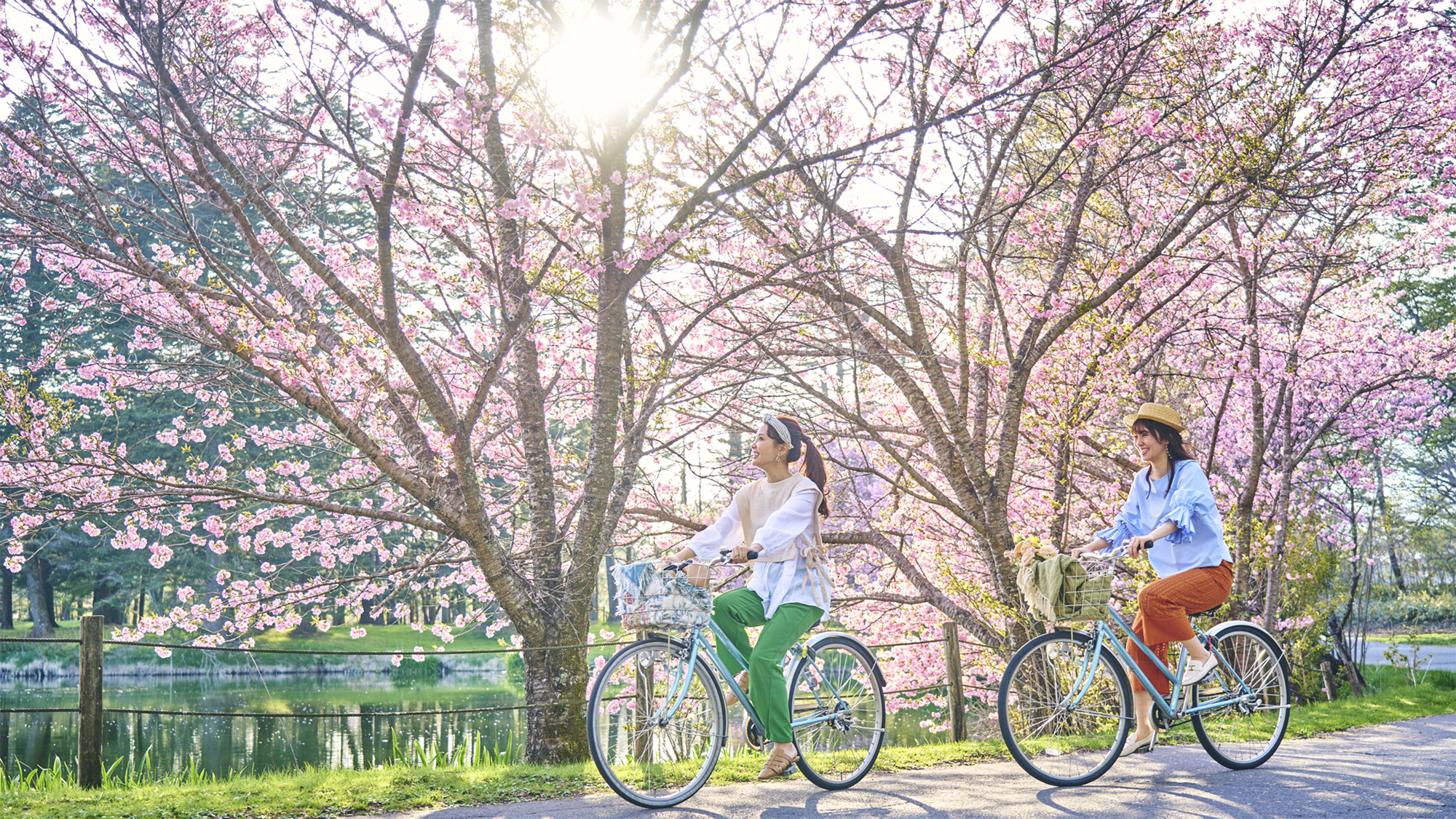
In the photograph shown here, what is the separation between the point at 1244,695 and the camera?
489 centimetres

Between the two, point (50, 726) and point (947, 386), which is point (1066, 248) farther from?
point (50, 726)

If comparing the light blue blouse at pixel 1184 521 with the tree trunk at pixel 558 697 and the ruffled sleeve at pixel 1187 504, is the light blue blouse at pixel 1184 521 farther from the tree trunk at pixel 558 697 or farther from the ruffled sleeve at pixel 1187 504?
the tree trunk at pixel 558 697

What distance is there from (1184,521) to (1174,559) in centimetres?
25

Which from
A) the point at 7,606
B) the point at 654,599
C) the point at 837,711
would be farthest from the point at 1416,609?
the point at 7,606

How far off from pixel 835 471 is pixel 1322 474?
20.6 ft

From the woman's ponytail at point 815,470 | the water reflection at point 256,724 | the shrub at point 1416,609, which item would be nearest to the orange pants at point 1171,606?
the woman's ponytail at point 815,470

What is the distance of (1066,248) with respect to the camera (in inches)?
325

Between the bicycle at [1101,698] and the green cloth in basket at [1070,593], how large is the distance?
2cm

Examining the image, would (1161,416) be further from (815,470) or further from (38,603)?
(38,603)

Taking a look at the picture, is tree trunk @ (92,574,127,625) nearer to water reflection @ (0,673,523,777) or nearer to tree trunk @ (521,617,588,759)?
water reflection @ (0,673,523,777)

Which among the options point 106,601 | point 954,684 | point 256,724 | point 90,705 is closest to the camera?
point 90,705

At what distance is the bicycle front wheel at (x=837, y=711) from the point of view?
4.40 metres

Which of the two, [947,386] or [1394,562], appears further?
[1394,562]

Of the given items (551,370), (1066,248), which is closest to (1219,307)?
(1066,248)
